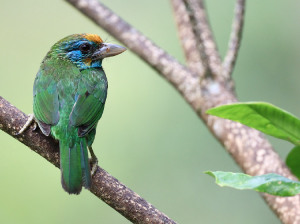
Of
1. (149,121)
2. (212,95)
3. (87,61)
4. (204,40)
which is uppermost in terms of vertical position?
(204,40)

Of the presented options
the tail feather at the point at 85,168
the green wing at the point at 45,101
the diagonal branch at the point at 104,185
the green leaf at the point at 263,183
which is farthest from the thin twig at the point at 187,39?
the green leaf at the point at 263,183

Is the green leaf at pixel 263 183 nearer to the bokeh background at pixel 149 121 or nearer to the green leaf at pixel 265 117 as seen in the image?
the green leaf at pixel 265 117

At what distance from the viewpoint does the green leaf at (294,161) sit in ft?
7.36

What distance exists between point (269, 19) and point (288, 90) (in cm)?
99

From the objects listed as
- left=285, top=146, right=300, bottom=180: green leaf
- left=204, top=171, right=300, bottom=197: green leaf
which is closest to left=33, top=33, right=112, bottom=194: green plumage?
left=204, top=171, right=300, bottom=197: green leaf

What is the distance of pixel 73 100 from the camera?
7.52ft

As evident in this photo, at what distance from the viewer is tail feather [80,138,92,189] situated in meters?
1.88

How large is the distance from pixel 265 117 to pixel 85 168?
952mm

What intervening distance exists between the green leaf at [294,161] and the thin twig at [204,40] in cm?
102

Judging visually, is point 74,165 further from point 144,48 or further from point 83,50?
point 144,48

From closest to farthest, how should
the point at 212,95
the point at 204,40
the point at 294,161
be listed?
the point at 294,161, the point at 212,95, the point at 204,40

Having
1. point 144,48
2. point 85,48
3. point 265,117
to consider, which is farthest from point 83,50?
point 265,117

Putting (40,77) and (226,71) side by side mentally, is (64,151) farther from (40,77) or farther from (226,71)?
(226,71)

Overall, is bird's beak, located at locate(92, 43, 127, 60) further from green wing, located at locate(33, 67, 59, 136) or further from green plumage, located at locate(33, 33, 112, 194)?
green wing, located at locate(33, 67, 59, 136)
